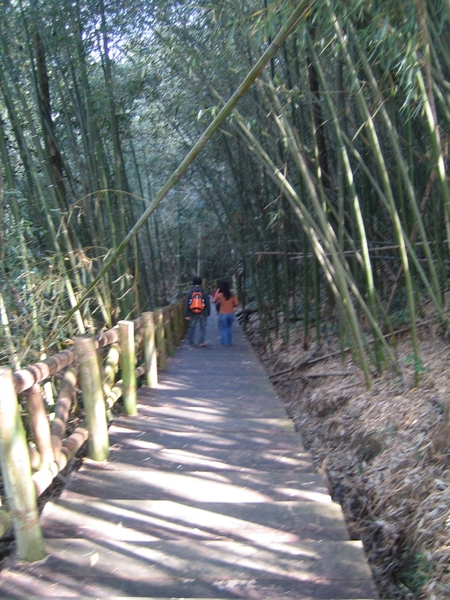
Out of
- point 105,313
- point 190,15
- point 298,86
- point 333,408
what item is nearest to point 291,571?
point 333,408

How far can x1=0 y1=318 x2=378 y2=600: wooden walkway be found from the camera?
1.72 m

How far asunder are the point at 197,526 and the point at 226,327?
17.9 feet

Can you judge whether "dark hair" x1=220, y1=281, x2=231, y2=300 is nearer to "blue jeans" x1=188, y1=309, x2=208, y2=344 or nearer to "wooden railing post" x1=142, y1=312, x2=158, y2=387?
"blue jeans" x1=188, y1=309, x2=208, y2=344

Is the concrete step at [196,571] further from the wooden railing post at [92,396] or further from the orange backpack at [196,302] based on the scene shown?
the orange backpack at [196,302]

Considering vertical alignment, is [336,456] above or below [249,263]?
below

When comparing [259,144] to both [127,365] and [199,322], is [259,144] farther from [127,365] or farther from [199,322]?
[199,322]

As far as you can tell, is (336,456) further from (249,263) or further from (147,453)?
(249,263)

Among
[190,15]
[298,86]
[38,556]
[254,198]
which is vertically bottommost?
[38,556]

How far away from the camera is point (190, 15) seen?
4871 millimetres

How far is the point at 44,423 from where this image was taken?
2.12 metres

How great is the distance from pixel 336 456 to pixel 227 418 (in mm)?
733

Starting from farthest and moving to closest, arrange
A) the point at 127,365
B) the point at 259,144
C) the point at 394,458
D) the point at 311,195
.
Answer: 1. the point at 259,144
2. the point at 311,195
3. the point at 127,365
4. the point at 394,458

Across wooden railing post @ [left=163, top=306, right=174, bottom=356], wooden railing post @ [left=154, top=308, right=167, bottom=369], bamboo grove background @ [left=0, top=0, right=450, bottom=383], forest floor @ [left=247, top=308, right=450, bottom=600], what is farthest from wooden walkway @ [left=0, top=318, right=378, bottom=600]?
wooden railing post @ [left=163, top=306, right=174, bottom=356]

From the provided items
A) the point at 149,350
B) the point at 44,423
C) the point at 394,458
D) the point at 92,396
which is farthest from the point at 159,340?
the point at 44,423
